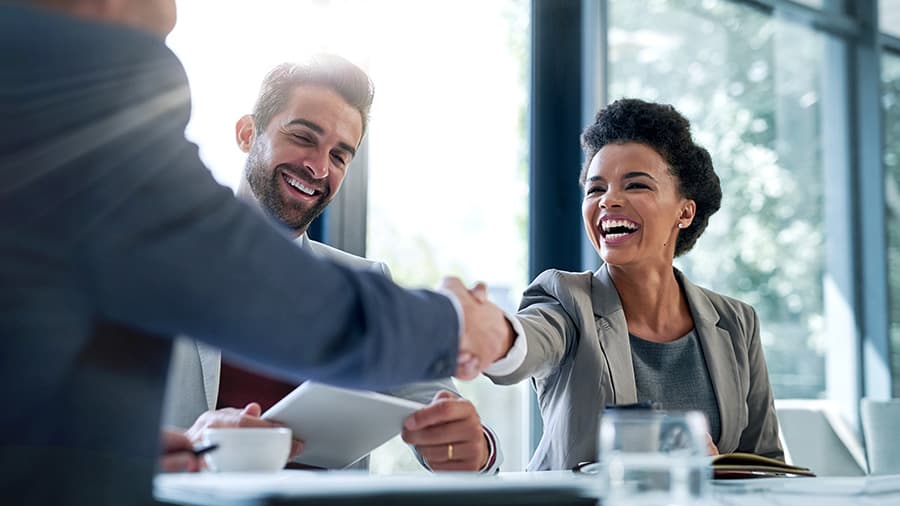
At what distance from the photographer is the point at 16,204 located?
714 millimetres

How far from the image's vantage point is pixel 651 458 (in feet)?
3.17

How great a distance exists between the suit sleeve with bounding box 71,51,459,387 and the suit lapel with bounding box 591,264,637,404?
143cm

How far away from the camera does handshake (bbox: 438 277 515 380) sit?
120cm

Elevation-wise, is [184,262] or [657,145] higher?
[657,145]

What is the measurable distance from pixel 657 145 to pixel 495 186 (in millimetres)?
1204

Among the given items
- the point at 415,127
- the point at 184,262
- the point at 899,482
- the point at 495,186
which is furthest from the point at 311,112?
the point at 184,262

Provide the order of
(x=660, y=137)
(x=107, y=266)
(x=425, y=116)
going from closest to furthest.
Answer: (x=107, y=266) → (x=660, y=137) → (x=425, y=116)

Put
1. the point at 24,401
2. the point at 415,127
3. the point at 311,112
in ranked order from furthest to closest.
A: the point at 415,127
the point at 311,112
the point at 24,401

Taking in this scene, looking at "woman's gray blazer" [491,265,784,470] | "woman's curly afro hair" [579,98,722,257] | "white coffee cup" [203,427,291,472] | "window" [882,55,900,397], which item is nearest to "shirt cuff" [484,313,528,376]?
"woman's gray blazer" [491,265,784,470]

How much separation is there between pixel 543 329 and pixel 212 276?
4.83 ft

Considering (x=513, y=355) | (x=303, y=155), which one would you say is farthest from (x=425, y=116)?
(x=513, y=355)

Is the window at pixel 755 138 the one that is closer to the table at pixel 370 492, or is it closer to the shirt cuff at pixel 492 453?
the shirt cuff at pixel 492 453

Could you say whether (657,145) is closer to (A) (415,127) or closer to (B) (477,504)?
(A) (415,127)

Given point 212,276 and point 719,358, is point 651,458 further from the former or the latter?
point 719,358
